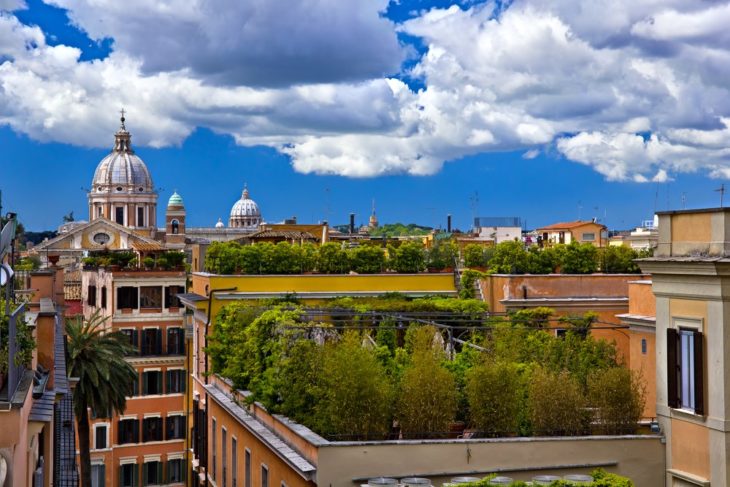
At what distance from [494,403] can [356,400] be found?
8.93ft

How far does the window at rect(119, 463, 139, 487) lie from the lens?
5144 centimetres

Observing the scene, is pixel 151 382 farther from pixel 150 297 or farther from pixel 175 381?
pixel 150 297

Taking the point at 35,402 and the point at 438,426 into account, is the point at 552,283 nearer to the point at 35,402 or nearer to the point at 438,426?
the point at 438,426

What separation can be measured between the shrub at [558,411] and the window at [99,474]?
36072mm

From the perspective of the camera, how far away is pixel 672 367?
17.8 metres

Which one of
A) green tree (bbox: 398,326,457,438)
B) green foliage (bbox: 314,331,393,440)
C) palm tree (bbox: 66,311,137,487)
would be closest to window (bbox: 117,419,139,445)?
palm tree (bbox: 66,311,137,487)

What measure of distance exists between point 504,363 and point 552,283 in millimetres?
18281

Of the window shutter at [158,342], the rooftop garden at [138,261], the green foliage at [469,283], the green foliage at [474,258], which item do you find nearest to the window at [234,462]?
the green foliage at [469,283]

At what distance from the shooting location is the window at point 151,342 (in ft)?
→ 173

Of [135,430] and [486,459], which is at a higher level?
[486,459]

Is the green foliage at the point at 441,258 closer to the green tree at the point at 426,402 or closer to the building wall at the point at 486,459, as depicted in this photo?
the green tree at the point at 426,402

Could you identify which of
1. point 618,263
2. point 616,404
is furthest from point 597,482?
point 618,263

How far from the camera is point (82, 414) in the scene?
34406mm

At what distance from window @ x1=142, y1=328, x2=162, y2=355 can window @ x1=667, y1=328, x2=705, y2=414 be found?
38.5 metres
